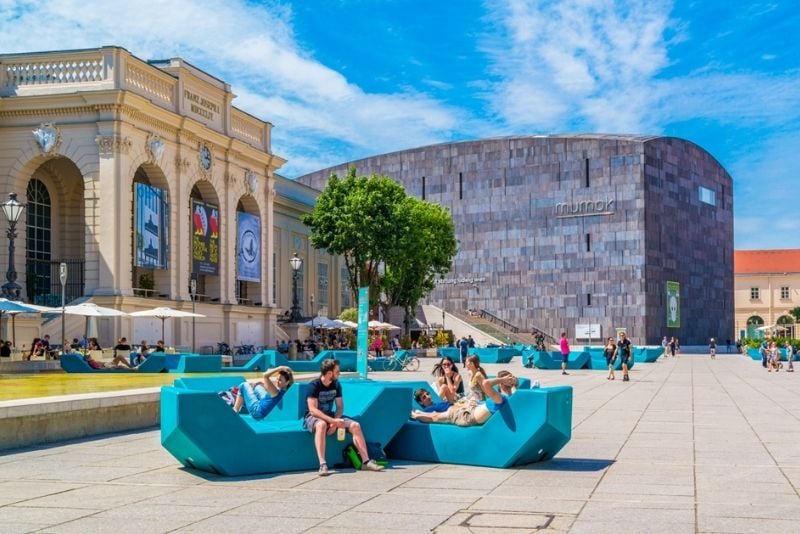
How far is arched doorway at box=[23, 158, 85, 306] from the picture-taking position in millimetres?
39438

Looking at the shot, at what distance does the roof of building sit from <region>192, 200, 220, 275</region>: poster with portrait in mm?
122124

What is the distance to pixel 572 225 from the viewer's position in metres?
102

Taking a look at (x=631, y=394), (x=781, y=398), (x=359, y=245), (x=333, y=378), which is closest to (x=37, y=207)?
(x=359, y=245)


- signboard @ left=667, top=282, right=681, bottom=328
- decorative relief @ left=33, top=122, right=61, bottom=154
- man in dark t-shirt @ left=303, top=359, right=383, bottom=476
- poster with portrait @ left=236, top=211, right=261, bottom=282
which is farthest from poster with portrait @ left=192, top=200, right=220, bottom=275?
signboard @ left=667, top=282, right=681, bottom=328

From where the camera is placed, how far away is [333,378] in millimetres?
10812

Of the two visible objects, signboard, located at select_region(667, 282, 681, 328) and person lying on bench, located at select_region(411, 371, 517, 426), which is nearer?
person lying on bench, located at select_region(411, 371, 517, 426)

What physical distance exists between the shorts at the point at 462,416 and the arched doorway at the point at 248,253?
3733 cm

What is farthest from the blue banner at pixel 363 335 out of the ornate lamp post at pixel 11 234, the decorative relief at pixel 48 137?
the decorative relief at pixel 48 137

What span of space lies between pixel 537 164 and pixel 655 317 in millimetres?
19874

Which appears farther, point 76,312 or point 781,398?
point 76,312

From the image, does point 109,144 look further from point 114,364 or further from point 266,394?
point 266,394

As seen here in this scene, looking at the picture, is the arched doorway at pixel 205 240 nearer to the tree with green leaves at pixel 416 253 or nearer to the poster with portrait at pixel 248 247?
the poster with portrait at pixel 248 247

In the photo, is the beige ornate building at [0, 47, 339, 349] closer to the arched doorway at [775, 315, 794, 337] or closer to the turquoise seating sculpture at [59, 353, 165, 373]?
the turquoise seating sculpture at [59, 353, 165, 373]

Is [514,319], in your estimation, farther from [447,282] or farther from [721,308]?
[721,308]
